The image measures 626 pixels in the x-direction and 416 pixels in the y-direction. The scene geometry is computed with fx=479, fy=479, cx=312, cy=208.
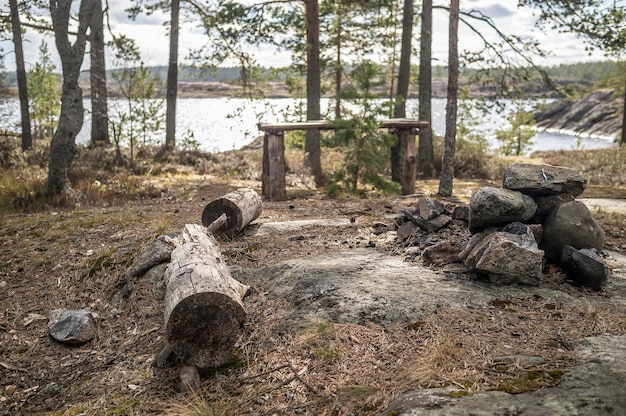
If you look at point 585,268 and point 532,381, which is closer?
point 532,381

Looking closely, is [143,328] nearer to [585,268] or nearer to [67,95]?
[585,268]

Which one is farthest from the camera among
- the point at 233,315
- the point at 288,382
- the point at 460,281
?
the point at 460,281

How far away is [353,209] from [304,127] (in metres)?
2.60

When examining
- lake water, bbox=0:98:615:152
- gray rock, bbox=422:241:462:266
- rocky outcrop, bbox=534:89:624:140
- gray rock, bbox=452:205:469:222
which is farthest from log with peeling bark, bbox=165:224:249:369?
rocky outcrop, bbox=534:89:624:140

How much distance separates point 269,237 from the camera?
7238 millimetres

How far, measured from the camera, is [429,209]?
22.8 ft

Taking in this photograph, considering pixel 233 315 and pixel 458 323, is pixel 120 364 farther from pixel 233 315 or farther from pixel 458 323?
pixel 458 323

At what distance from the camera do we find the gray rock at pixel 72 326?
16.7ft

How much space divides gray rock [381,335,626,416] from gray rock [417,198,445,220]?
364cm

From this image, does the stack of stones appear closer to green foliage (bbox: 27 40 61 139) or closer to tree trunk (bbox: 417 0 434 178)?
tree trunk (bbox: 417 0 434 178)

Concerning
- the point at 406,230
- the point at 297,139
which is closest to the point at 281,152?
the point at 406,230

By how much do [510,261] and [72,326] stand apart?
4725 mm

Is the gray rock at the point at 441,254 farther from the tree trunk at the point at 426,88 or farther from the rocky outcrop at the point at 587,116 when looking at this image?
the rocky outcrop at the point at 587,116

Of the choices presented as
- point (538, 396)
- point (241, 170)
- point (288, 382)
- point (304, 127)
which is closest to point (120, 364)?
point (288, 382)
